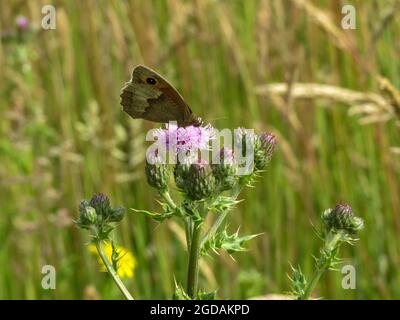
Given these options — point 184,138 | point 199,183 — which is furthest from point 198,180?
point 184,138

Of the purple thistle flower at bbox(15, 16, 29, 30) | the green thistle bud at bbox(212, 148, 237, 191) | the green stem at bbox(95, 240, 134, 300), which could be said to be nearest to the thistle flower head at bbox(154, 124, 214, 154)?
the green thistle bud at bbox(212, 148, 237, 191)

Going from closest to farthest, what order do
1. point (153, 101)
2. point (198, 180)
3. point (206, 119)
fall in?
point (198, 180) → point (153, 101) → point (206, 119)

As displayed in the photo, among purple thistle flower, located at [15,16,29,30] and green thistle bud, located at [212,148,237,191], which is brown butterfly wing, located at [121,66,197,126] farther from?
purple thistle flower, located at [15,16,29,30]

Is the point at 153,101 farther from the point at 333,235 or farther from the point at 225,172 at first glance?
the point at 333,235

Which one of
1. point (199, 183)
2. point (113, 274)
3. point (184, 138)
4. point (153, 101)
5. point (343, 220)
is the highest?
point (153, 101)

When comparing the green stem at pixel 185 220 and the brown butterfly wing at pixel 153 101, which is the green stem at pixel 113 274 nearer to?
the green stem at pixel 185 220
